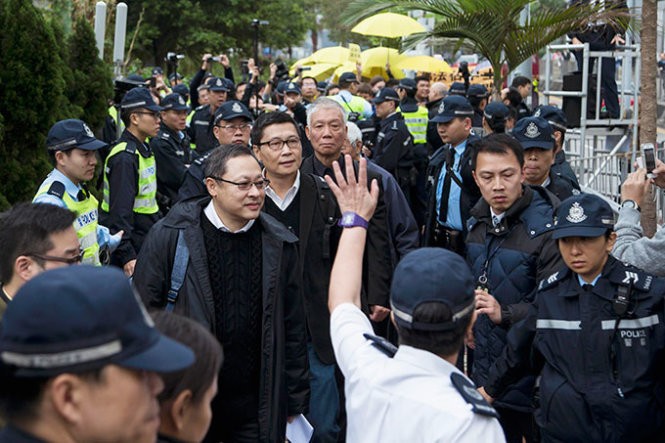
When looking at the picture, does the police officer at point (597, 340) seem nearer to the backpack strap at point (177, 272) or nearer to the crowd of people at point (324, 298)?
the crowd of people at point (324, 298)

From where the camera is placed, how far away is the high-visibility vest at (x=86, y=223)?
19.4ft

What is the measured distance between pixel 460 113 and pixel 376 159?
328 cm

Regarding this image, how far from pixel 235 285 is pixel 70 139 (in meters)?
1.97

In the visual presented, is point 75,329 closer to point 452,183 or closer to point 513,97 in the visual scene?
point 452,183

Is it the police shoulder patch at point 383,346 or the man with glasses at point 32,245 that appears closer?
the police shoulder patch at point 383,346

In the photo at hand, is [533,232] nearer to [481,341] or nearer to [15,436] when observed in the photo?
[481,341]

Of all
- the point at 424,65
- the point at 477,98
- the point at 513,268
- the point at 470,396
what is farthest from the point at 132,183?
the point at 424,65

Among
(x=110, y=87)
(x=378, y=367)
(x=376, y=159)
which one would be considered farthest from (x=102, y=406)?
(x=376, y=159)

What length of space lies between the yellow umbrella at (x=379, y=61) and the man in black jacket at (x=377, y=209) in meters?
16.5

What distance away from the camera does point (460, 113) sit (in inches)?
332

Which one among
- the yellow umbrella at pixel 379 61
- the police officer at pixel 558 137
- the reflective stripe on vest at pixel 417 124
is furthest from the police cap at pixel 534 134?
the yellow umbrella at pixel 379 61

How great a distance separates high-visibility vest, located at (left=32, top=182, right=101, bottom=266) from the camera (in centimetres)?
592

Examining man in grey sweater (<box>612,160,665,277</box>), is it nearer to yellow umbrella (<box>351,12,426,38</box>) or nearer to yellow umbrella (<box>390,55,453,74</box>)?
yellow umbrella (<box>351,12,426,38</box>)

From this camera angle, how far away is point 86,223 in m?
6.06
